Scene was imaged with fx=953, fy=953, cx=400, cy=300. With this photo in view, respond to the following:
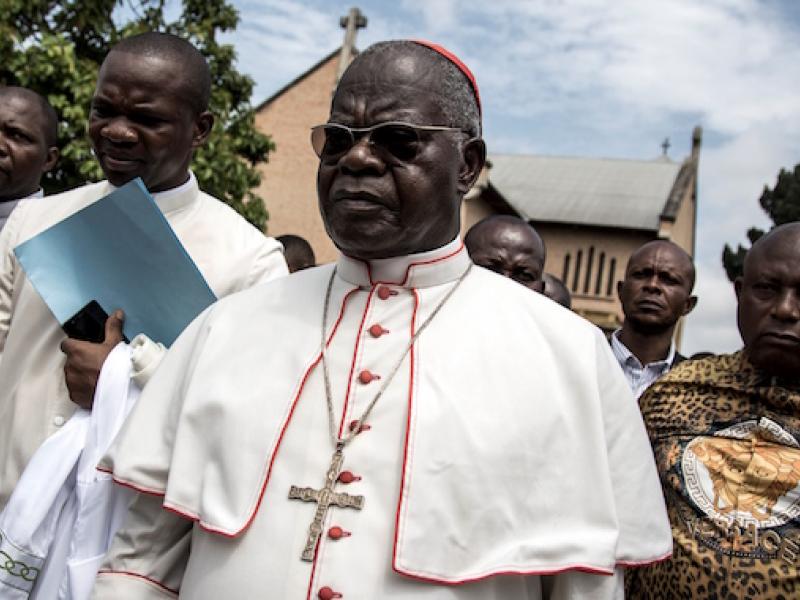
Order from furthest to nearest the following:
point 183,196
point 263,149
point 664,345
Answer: point 263,149 < point 664,345 < point 183,196

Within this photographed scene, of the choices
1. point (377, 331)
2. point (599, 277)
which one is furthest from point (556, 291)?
point (599, 277)

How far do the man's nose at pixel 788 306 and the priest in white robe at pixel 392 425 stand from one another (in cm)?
100

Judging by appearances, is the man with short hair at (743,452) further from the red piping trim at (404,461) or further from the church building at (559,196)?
the church building at (559,196)

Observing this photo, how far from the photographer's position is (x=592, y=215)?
4372 cm

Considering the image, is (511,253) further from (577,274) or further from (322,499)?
(577,274)

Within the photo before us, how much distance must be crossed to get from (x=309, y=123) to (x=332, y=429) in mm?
26540

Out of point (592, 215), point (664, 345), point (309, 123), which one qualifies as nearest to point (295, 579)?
point (664, 345)

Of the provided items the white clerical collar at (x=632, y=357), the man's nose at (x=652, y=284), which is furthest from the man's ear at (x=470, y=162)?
the man's nose at (x=652, y=284)

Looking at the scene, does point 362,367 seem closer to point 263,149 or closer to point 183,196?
point 183,196

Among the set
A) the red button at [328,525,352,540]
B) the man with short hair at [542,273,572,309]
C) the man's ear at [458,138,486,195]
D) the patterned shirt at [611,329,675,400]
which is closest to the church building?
the man with short hair at [542,273,572,309]

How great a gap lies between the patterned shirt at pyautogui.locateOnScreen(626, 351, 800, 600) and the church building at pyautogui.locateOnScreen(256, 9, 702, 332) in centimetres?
2188

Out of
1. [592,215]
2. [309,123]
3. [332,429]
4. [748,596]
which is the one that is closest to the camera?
[332,429]

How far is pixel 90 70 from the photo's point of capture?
11992 millimetres

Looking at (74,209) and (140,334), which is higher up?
(74,209)
